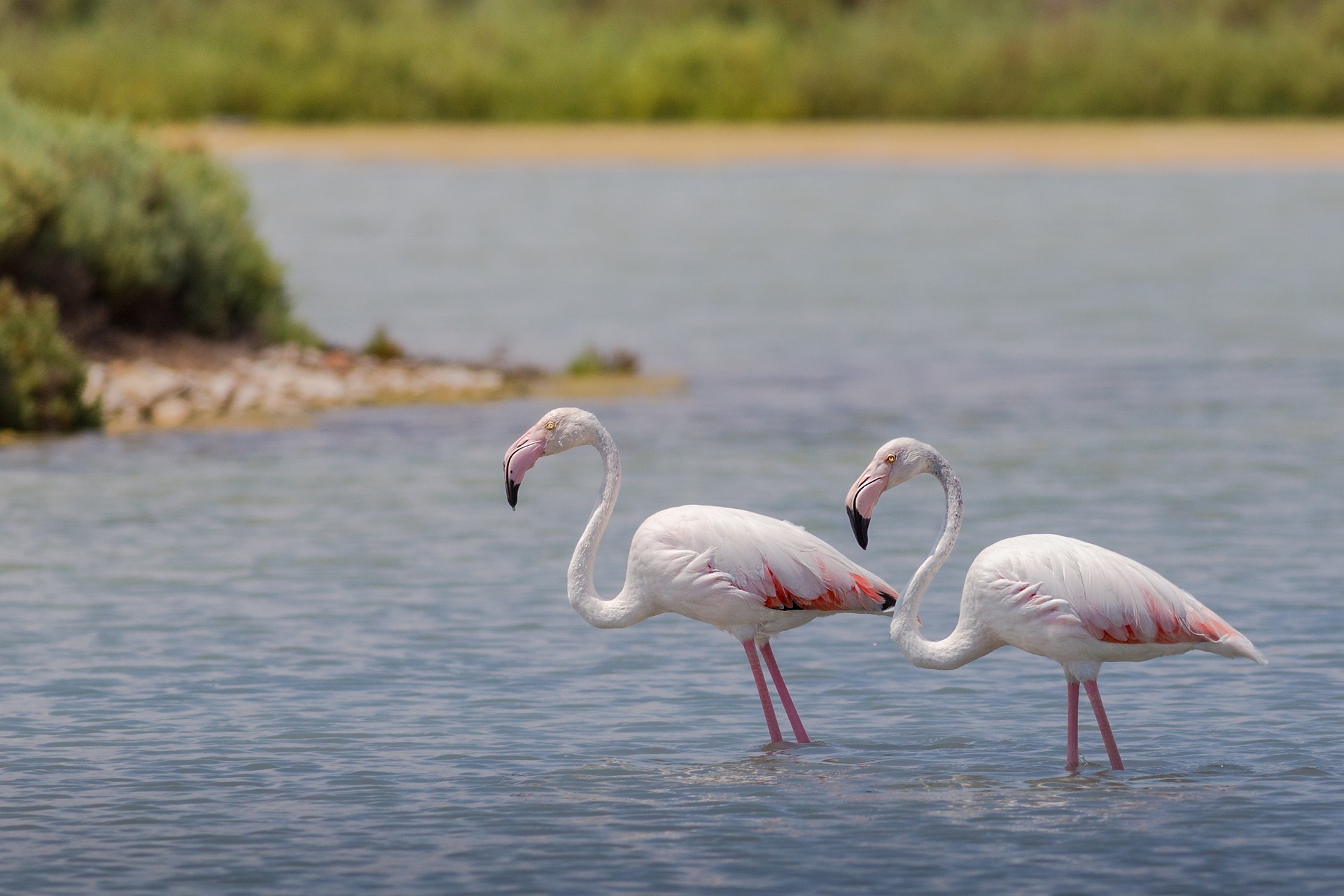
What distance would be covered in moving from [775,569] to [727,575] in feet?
0.63

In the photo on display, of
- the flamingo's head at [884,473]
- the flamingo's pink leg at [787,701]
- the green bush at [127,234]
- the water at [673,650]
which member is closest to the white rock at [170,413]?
the water at [673,650]

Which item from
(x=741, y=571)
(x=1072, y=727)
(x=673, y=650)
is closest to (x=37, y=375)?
(x=673, y=650)

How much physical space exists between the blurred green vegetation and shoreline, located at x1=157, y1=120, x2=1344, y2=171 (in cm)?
78

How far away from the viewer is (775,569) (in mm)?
9453

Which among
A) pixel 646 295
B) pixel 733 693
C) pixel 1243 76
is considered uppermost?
pixel 1243 76

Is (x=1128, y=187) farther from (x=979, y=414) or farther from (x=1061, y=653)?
(x=1061, y=653)

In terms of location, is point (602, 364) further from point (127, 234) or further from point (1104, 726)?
point (1104, 726)

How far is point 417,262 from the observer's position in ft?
120

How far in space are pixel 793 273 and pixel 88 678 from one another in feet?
81.5

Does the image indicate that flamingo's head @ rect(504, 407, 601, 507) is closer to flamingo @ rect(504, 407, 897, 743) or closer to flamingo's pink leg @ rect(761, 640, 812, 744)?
flamingo @ rect(504, 407, 897, 743)

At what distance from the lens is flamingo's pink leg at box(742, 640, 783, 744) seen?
9680 mm

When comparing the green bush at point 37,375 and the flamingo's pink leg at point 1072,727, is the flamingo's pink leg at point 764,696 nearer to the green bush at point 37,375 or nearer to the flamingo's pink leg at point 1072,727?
the flamingo's pink leg at point 1072,727

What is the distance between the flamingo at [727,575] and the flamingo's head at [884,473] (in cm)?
45

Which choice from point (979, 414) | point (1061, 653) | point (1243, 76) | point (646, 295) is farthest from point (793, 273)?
point (1061, 653)
